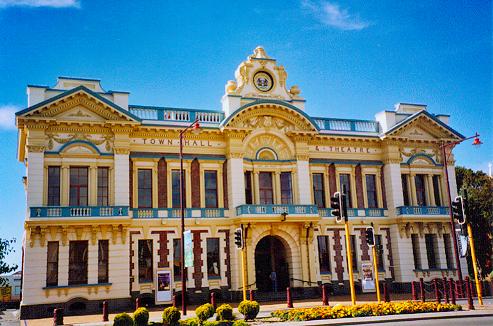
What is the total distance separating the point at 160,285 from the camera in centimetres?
3186

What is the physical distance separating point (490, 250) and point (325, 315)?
35.0 m

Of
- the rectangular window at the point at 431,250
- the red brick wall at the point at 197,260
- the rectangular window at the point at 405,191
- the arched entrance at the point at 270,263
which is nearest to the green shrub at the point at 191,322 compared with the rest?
the red brick wall at the point at 197,260

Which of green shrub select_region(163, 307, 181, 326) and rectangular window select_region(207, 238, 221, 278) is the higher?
rectangular window select_region(207, 238, 221, 278)

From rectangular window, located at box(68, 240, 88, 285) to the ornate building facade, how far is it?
0.27ft

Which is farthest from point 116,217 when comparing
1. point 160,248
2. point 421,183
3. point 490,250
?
point 490,250

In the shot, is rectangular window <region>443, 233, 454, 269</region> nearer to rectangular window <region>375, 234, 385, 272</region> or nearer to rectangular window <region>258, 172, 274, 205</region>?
rectangular window <region>375, 234, 385, 272</region>

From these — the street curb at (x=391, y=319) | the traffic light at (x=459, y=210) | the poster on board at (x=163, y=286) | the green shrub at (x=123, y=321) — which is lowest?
the street curb at (x=391, y=319)

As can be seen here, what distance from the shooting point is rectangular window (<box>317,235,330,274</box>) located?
36.8 metres

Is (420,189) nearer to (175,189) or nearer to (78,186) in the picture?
(175,189)

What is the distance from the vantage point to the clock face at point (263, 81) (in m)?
37.3

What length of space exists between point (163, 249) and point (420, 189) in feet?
69.3

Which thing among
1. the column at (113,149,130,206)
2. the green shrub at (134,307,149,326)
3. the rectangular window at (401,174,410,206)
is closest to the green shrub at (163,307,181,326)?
the green shrub at (134,307,149,326)

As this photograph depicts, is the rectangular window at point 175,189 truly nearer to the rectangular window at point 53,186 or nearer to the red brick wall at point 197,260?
the red brick wall at point 197,260

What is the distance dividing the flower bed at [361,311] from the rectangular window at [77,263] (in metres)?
13.7
